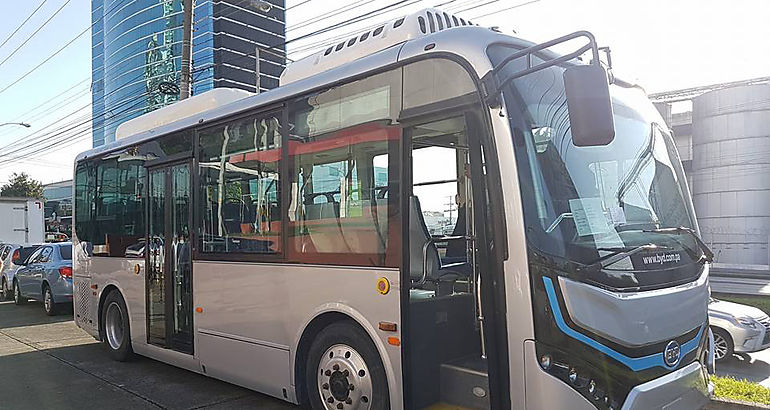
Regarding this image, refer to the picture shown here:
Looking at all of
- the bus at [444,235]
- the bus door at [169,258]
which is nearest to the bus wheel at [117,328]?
the bus door at [169,258]

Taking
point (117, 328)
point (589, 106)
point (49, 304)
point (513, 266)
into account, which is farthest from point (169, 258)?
point (49, 304)

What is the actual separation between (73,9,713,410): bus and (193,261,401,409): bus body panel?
2 centimetres

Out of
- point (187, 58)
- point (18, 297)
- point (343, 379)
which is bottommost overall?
point (18, 297)

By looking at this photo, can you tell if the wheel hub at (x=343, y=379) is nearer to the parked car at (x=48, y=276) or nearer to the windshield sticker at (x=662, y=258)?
the windshield sticker at (x=662, y=258)

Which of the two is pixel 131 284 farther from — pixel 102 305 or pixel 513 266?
pixel 513 266

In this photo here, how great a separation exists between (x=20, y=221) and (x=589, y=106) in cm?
2792

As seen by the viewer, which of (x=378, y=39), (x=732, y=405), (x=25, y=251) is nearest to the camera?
(x=378, y=39)

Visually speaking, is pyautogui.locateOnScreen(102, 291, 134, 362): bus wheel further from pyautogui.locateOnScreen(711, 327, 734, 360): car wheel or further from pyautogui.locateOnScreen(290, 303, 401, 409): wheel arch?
pyautogui.locateOnScreen(711, 327, 734, 360): car wheel

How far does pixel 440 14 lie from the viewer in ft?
17.2

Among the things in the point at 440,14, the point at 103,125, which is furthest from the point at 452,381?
the point at 103,125

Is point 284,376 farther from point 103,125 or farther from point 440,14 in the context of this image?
point 103,125

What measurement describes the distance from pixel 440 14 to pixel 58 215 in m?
82.5

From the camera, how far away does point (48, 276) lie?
13.8m

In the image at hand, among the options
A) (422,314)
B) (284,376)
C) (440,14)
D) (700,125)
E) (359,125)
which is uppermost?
(700,125)
